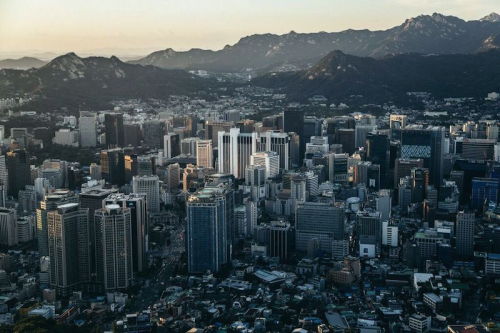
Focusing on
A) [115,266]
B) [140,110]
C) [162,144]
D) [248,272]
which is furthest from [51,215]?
[140,110]

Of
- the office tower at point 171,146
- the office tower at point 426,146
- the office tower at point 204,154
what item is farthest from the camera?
the office tower at point 171,146

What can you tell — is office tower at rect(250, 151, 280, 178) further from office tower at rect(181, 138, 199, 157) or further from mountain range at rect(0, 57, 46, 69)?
mountain range at rect(0, 57, 46, 69)

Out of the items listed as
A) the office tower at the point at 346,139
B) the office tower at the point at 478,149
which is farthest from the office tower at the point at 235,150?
the office tower at the point at 478,149

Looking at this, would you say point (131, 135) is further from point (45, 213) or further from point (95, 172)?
point (45, 213)

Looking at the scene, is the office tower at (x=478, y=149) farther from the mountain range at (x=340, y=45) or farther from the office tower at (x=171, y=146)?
the mountain range at (x=340, y=45)

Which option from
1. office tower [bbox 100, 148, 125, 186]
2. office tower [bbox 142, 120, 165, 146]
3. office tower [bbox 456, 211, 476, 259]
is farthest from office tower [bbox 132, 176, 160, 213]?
office tower [bbox 142, 120, 165, 146]
